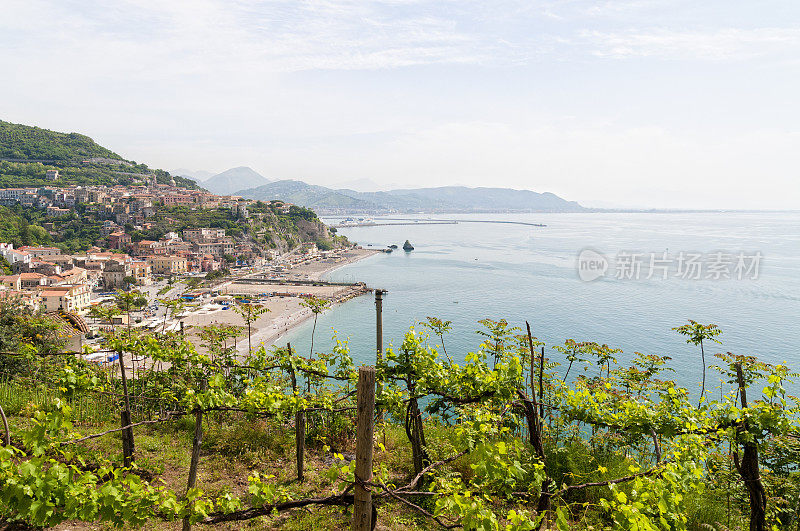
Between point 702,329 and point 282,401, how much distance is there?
418 cm

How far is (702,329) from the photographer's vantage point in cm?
443

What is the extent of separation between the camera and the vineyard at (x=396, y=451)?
1.95 meters

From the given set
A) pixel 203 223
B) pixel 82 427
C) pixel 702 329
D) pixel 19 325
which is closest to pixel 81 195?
pixel 203 223

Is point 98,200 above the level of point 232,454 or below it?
above

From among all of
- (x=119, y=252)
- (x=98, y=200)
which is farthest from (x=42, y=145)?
(x=119, y=252)

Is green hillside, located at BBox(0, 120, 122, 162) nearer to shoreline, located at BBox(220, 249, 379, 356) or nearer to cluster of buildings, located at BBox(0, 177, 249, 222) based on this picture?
cluster of buildings, located at BBox(0, 177, 249, 222)

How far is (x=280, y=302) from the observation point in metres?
32.1

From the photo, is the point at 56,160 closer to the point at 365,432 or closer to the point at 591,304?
the point at 591,304

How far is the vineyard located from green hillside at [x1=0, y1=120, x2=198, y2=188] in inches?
2903

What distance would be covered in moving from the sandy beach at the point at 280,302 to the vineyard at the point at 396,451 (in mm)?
10137

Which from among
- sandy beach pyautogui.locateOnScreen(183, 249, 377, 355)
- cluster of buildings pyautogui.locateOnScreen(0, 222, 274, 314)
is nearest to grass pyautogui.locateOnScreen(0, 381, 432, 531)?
sandy beach pyautogui.locateOnScreen(183, 249, 377, 355)

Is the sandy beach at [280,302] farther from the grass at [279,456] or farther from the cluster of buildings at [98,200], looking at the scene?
the cluster of buildings at [98,200]

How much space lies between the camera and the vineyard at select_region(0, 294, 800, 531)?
6.39 ft

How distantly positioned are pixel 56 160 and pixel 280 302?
6371 cm
